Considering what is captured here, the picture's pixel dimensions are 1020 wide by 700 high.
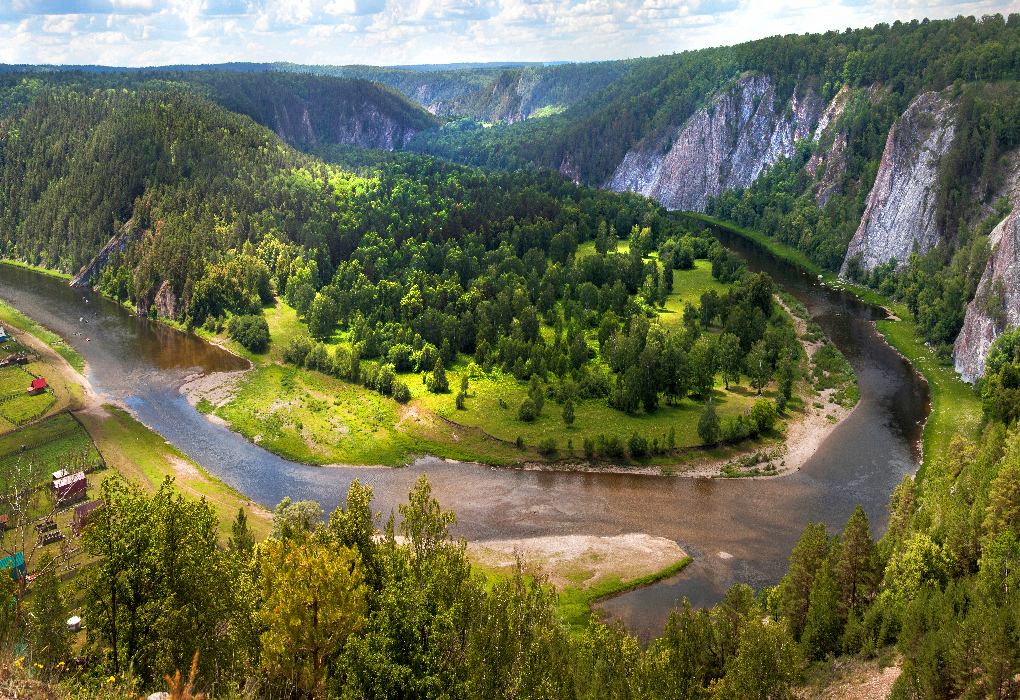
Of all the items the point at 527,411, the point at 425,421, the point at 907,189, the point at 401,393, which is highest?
the point at 907,189

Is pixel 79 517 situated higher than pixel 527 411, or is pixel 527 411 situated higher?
pixel 527 411

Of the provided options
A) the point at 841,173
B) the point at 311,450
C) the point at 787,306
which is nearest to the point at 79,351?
the point at 311,450

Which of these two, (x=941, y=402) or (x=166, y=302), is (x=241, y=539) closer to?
(x=941, y=402)

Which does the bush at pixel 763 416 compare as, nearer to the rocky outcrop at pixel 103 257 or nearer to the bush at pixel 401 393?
the bush at pixel 401 393

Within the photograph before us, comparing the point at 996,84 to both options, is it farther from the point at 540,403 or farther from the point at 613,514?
the point at 613,514

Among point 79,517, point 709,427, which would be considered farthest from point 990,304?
point 79,517

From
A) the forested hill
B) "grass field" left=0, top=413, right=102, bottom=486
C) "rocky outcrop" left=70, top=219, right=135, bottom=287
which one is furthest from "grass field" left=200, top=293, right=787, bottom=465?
"rocky outcrop" left=70, top=219, right=135, bottom=287

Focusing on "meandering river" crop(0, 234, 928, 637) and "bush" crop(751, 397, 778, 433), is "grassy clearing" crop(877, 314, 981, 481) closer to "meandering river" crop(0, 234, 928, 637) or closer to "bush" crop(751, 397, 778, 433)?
"meandering river" crop(0, 234, 928, 637)

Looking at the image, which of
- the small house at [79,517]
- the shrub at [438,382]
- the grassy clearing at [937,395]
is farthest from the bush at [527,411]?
the small house at [79,517]
